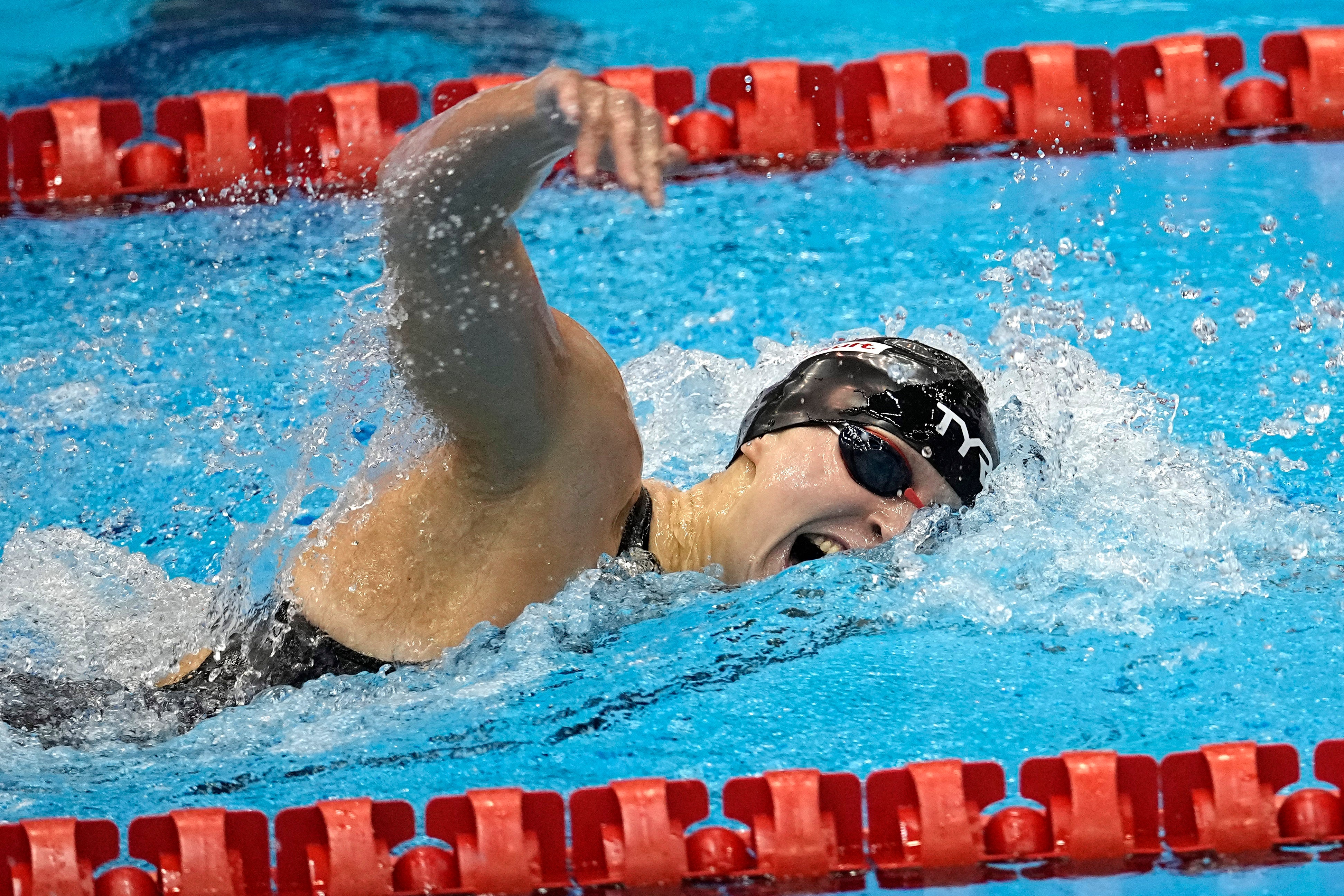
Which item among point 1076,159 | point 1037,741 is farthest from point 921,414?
point 1076,159

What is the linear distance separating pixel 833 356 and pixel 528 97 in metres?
0.91

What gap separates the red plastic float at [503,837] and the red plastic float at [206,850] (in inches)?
8.9

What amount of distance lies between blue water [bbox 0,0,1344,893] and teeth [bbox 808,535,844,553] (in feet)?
0.35

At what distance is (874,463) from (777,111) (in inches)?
85.7

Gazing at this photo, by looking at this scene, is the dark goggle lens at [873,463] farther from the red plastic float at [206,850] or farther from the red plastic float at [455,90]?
the red plastic float at [455,90]

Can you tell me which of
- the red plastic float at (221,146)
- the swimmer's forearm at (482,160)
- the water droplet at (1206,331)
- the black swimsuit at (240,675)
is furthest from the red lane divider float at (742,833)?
the red plastic float at (221,146)

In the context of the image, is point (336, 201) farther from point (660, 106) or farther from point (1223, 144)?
point (1223, 144)

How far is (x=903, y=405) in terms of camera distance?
7.59 feet

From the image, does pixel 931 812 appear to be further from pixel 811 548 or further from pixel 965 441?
pixel 965 441

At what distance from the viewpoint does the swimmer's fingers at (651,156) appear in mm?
1517

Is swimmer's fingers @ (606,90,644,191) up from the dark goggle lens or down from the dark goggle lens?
up

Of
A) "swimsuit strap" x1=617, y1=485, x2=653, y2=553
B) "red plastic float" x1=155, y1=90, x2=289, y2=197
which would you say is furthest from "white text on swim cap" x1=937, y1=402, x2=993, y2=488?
"red plastic float" x1=155, y1=90, x2=289, y2=197

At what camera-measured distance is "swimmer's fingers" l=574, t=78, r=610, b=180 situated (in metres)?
1.55

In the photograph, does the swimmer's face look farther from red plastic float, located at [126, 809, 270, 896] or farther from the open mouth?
red plastic float, located at [126, 809, 270, 896]
